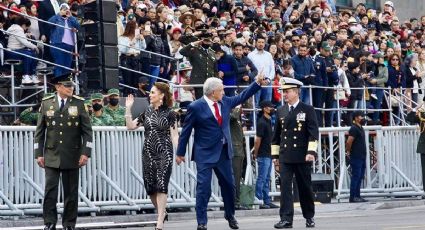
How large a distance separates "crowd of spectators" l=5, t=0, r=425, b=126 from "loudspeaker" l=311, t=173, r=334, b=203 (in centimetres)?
230

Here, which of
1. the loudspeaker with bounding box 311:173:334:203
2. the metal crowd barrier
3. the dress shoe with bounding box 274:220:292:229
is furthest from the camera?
the loudspeaker with bounding box 311:173:334:203

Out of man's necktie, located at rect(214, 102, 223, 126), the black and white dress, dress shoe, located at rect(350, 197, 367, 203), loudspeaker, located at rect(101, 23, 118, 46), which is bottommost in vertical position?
dress shoe, located at rect(350, 197, 367, 203)

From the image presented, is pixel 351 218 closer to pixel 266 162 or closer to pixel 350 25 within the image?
pixel 266 162

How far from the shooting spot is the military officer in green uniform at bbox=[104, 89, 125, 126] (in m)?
22.5

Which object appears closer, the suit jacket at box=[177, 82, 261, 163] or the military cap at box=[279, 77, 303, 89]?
the suit jacket at box=[177, 82, 261, 163]

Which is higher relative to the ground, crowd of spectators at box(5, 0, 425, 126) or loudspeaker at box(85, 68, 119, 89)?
crowd of spectators at box(5, 0, 425, 126)

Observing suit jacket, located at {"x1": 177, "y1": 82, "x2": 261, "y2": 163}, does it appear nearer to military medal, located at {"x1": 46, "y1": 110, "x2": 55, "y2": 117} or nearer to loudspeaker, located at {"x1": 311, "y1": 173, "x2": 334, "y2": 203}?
military medal, located at {"x1": 46, "y1": 110, "x2": 55, "y2": 117}

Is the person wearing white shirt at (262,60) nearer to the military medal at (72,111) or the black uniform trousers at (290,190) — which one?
the black uniform trousers at (290,190)

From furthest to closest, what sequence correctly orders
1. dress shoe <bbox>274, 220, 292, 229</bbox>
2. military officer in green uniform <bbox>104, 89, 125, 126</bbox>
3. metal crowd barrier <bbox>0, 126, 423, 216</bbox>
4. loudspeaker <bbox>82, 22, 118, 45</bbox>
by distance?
military officer in green uniform <bbox>104, 89, 125, 126</bbox> → loudspeaker <bbox>82, 22, 118, 45</bbox> → metal crowd barrier <bbox>0, 126, 423, 216</bbox> → dress shoe <bbox>274, 220, 292, 229</bbox>

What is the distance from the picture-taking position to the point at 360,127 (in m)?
27.3

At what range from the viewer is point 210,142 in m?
18.1

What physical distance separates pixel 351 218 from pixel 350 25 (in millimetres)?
17093

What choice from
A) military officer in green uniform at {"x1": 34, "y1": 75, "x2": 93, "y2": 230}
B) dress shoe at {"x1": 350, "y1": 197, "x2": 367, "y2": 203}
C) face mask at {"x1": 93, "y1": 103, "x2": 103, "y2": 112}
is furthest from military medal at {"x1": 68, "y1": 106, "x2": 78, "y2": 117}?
dress shoe at {"x1": 350, "y1": 197, "x2": 367, "y2": 203}

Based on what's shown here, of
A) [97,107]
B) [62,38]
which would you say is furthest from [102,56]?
[62,38]
